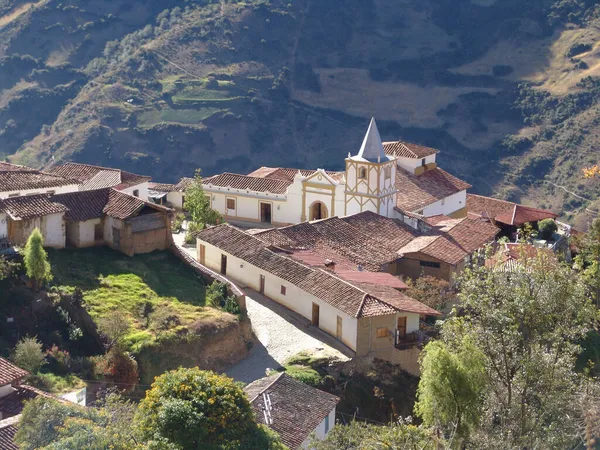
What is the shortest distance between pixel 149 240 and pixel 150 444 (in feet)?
63.3

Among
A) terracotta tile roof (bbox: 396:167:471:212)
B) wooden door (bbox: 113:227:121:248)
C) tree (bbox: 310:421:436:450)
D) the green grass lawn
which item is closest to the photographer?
tree (bbox: 310:421:436:450)

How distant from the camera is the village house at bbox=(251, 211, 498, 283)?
43906 mm

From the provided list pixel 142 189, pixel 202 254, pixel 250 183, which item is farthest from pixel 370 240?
pixel 142 189

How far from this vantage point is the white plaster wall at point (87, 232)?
40.7m

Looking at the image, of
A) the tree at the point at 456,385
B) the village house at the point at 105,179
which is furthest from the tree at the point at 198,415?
the village house at the point at 105,179

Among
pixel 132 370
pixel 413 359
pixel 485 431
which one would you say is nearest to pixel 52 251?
pixel 132 370

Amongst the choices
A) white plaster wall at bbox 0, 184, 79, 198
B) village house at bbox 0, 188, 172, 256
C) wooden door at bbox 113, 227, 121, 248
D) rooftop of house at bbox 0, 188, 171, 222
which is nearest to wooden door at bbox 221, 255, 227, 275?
village house at bbox 0, 188, 172, 256

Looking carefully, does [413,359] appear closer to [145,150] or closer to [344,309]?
[344,309]

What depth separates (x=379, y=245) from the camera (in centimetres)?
4666

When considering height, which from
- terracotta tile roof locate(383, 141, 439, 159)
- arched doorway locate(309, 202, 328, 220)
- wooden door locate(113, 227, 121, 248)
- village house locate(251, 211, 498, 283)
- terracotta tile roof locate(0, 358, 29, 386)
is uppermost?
terracotta tile roof locate(0, 358, 29, 386)

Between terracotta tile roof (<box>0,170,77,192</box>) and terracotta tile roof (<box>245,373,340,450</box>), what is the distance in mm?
16844

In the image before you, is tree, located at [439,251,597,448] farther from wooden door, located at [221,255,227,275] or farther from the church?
the church

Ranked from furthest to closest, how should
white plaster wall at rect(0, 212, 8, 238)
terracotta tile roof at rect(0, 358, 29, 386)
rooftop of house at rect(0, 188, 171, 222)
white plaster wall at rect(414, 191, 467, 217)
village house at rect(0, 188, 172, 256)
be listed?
white plaster wall at rect(414, 191, 467, 217) → village house at rect(0, 188, 172, 256) → rooftop of house at rect(0, 188, 171, 222) → white plaster wall at rect(0, 212, 8, 238) → terracotta tile roof at rect(0, 358, 29, 386)

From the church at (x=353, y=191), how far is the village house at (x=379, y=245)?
289cm
